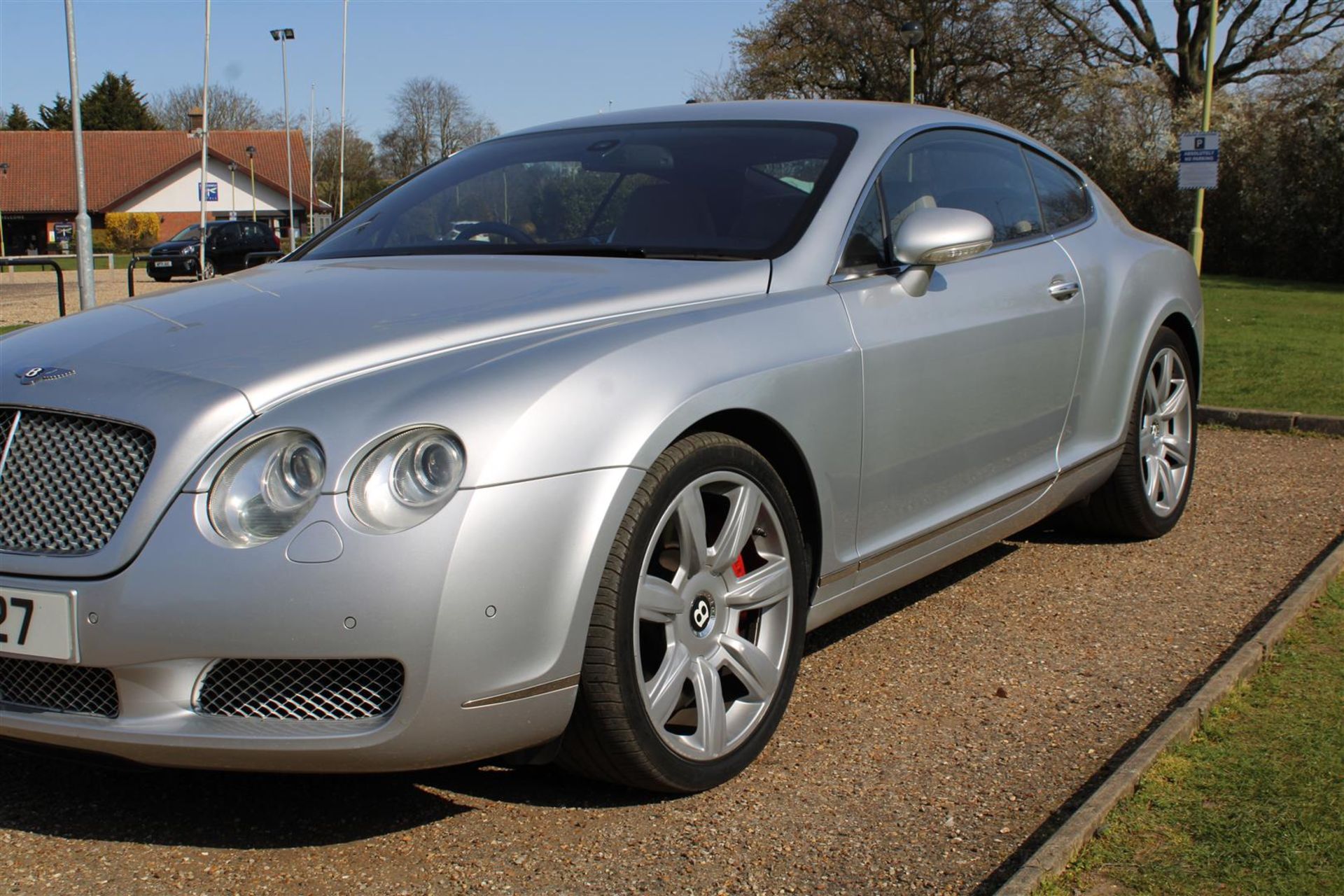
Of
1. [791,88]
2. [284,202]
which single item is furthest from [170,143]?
[791,88]

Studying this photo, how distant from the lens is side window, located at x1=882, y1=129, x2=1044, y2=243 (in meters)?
4.22

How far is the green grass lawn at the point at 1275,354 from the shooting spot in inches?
381

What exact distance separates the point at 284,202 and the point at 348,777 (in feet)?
258

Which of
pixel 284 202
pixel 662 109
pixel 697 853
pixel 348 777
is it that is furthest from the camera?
pixel 284 202

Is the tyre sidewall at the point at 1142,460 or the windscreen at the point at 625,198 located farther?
the tyre sidewall at the point at 1142,460

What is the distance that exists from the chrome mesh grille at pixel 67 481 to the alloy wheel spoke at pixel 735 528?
123 cm

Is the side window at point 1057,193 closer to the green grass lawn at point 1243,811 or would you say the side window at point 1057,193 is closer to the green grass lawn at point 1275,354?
the green grass lawn at point 1243,811

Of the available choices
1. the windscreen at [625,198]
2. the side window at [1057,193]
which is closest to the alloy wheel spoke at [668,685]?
the windscreen at [625,198]

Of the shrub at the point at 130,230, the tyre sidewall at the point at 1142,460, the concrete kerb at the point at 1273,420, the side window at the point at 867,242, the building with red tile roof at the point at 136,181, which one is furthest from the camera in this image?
the building with red tile roof at the point at 136,181

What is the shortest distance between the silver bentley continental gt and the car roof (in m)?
0.03

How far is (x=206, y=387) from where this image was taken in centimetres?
→ 282

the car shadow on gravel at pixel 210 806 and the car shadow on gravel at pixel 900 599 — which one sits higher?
the car shadow on gravel at pixel 900 599

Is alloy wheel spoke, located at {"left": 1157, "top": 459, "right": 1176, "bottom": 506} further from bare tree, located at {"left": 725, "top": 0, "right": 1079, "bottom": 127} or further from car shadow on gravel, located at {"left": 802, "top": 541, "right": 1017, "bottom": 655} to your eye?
bare tree, located at {"left": 725, "top": 0, "right": 1079, "bottom": 127}

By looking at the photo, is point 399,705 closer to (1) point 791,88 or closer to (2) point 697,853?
(2) point 697,853
